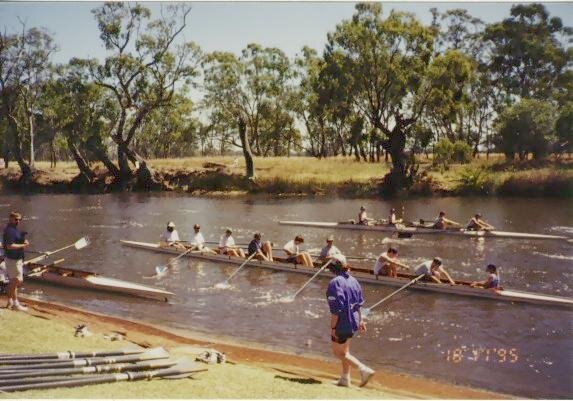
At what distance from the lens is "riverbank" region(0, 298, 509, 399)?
9477 millimetres

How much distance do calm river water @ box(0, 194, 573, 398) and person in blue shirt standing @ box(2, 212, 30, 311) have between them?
3.29 m

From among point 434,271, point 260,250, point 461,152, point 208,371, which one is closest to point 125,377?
point 208,371

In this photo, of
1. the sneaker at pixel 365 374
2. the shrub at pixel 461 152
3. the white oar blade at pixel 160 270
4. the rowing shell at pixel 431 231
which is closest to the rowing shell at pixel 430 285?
the white oar blade at pixel 160 270

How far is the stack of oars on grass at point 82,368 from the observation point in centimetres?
921

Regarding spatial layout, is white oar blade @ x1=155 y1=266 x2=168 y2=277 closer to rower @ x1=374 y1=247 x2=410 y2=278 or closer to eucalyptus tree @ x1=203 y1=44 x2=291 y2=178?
rower @ x1=374 y1=247 x2=410 y2=278

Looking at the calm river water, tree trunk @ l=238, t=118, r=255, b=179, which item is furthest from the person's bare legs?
tree trunk @ l=238, t=118, r=255, b=179

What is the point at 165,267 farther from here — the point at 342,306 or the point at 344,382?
the point at 342,306

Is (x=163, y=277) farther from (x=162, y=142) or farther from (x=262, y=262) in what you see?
(x=162, y=142)

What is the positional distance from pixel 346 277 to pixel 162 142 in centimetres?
9633

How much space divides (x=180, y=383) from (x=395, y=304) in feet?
30.6

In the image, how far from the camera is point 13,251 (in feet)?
46.7

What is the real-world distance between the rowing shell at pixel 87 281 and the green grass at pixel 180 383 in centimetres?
565

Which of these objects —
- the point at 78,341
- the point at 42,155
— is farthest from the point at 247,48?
the point at 42,155

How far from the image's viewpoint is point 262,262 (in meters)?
22.2
